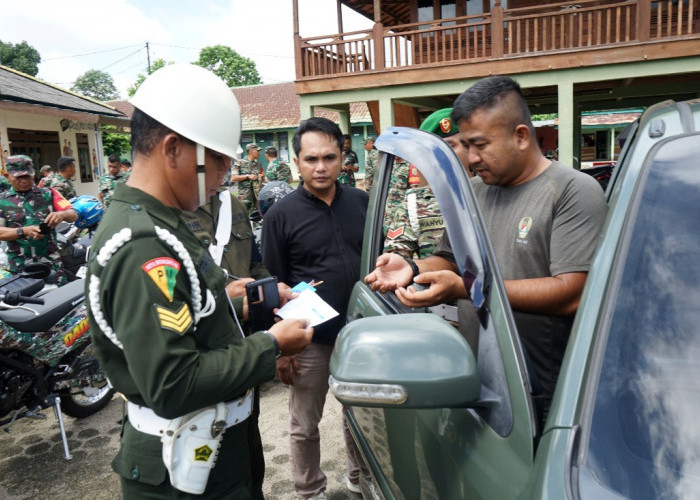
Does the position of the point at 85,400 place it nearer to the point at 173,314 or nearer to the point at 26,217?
the point at 26,217

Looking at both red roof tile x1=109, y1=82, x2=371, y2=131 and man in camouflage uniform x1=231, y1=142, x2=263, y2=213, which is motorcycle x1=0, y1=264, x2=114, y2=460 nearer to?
man in camouflage uniform x1=231, y1=142, x2=263, y2=213

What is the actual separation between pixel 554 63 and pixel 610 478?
1240 centimetres

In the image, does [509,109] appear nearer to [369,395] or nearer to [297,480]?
[369,395]

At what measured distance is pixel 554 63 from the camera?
1181 centimetres

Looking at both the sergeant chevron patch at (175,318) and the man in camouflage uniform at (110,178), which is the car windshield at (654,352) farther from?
the man in camouflage uniform at (110,178)

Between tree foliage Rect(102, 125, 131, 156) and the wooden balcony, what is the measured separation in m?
11.7

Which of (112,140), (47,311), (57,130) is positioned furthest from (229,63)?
(47,311)

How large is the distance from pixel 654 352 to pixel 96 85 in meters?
90.6

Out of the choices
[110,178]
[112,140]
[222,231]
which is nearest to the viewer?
[222,231]

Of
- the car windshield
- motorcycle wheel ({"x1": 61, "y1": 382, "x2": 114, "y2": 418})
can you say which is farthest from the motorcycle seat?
the car windshield

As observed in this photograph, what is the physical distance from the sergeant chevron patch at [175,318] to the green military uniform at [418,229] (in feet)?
5.36

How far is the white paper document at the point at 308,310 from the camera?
1.82m

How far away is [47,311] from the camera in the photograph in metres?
3.38

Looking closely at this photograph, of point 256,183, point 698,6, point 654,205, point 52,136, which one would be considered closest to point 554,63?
point 698,6
